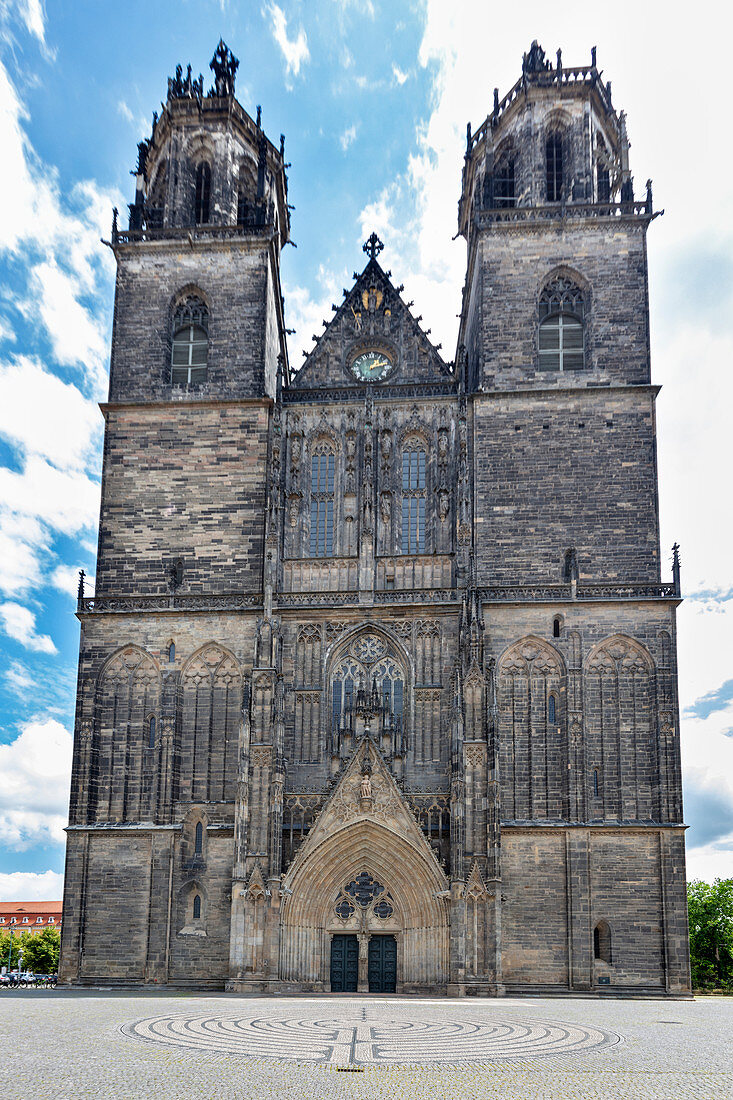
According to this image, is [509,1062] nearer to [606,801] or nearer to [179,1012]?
[179,1012]

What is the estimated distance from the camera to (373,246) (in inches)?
1373

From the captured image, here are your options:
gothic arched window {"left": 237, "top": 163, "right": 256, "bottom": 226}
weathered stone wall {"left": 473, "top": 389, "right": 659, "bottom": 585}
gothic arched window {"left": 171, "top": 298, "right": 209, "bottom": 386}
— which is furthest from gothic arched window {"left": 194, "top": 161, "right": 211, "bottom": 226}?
weathered stone wall {"left": 473, "top": 389, "right": 659, "bottom": 585}

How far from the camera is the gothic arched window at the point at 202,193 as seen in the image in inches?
1430

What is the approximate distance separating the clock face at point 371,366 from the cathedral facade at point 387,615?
0.13 m

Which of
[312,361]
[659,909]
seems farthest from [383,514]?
[659,909]

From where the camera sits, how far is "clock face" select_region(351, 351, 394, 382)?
33.3 m

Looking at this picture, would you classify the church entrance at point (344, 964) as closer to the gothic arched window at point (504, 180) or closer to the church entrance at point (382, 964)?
the church entrance at point (382, 964)

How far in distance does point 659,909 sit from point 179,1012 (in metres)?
13.2

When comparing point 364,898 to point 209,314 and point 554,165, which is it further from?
point 554,165

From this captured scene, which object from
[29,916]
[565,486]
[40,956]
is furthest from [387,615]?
[29,916]

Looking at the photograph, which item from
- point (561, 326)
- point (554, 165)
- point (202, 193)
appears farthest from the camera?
point (202, 193)

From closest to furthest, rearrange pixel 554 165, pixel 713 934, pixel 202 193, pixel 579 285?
pixel 579 285 → pixel 554 165 → pixel 202 193 → pixel 713 934

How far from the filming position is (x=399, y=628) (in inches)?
1185

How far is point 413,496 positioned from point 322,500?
271cm
